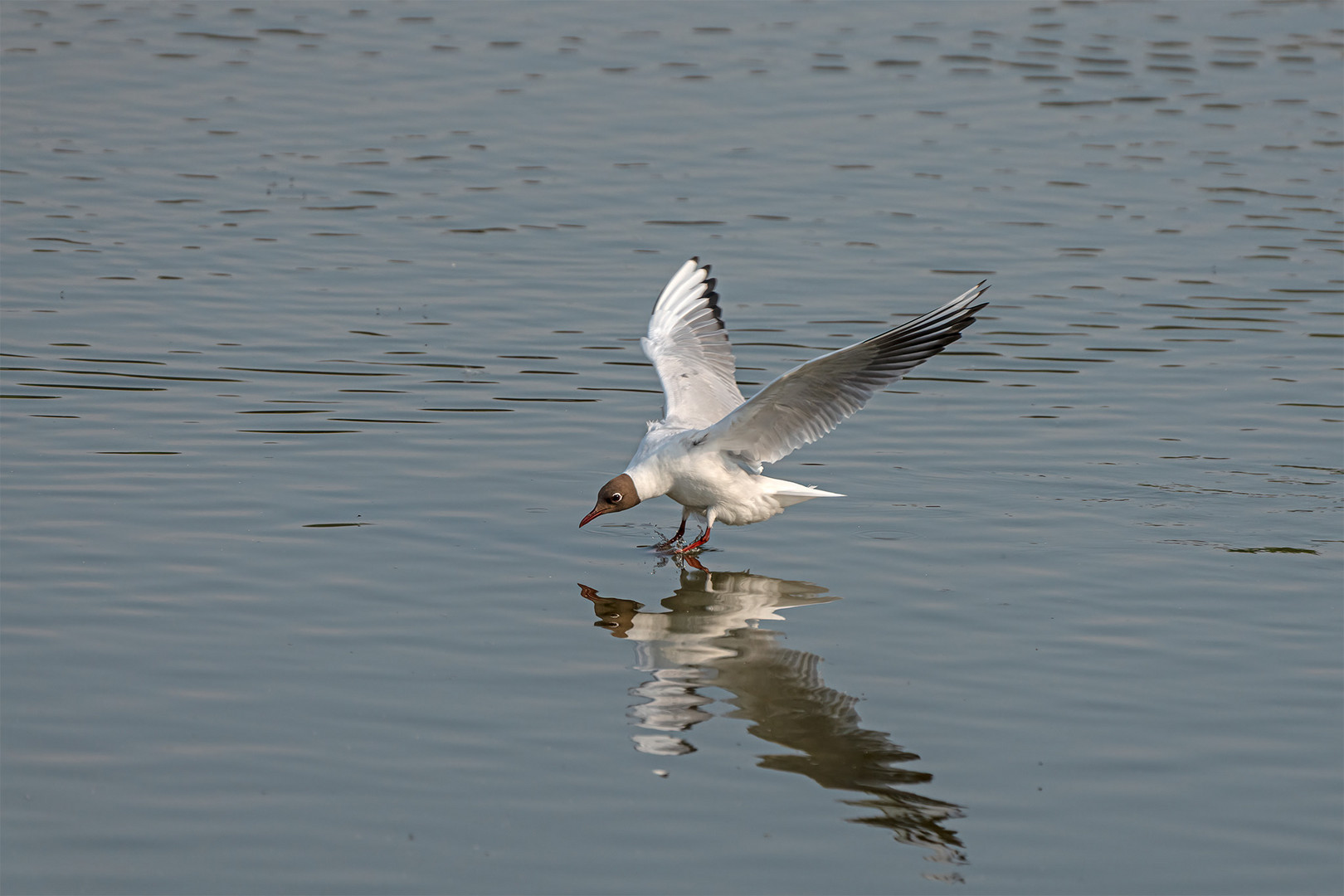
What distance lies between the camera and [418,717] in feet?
23.0

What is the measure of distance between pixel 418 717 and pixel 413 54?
18.2m

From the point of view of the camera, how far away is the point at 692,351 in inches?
450

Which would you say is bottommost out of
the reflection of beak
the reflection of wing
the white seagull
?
the reflection of wing

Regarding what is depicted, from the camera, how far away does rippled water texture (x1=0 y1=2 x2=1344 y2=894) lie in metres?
6.27

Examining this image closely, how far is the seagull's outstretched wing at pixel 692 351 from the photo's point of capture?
35.0 feet

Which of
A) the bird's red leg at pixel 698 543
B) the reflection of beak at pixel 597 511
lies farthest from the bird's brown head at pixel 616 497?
the bird's red leg at pixel 698 543

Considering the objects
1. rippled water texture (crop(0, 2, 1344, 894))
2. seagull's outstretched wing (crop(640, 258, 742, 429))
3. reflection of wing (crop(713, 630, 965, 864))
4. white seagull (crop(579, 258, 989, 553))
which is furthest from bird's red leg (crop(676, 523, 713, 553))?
reflection of wing (crop(713, 630, 965, 864))

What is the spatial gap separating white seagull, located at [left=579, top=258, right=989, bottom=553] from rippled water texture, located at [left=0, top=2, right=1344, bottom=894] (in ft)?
1.19

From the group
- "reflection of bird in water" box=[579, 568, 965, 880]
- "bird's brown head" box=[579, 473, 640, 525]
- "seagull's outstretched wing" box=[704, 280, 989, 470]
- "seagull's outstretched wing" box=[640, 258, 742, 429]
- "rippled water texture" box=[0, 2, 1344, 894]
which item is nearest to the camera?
"rippled water texture" box=[0, 2, 1344, 894]

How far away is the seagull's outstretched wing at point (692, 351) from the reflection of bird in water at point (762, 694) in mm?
1573

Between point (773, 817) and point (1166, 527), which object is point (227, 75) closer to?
point (1166, 527)

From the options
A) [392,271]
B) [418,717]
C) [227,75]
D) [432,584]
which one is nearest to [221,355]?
[392,271]

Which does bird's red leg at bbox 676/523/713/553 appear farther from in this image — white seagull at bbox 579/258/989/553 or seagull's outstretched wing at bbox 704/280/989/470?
seagull's outstretched wing at bbox 704/280/989/470

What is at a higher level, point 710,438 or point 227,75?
point 227,75
